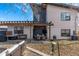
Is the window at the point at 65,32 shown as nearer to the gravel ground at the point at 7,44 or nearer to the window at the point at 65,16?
the window at the point at 65,16

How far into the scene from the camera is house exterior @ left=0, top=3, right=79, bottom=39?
496 cm

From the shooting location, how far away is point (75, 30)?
16.4ft

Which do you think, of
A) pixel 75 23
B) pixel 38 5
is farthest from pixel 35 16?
pixel 75 23

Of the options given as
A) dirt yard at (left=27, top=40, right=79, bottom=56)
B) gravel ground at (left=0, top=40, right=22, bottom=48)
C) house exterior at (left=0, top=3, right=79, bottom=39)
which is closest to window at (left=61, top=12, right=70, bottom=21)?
house exterior at (left=0, top=3, right=79, bottom=39)

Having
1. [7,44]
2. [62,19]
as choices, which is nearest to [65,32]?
[62,19]

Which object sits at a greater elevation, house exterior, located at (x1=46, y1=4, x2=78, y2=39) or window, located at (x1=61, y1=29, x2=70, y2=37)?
house exterior, located at (x1=46, y1=4, x2=78, y2=39)

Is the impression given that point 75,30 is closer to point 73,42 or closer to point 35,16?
point 73,42

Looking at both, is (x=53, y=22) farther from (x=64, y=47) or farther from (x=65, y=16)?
(x=64, y=47)

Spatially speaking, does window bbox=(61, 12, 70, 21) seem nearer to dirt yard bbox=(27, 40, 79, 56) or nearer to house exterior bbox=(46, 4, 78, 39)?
house exterior bbox=(46, 4, 78, 39)

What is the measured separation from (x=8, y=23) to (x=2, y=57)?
372mm

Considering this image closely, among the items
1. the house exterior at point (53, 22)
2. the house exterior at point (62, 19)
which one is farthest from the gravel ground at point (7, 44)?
the house exterior at point (62, 19)

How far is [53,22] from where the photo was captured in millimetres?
4973

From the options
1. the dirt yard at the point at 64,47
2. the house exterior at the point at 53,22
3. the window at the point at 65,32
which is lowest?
the dirt yard at the point at 64,47

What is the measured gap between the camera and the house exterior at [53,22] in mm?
4965
